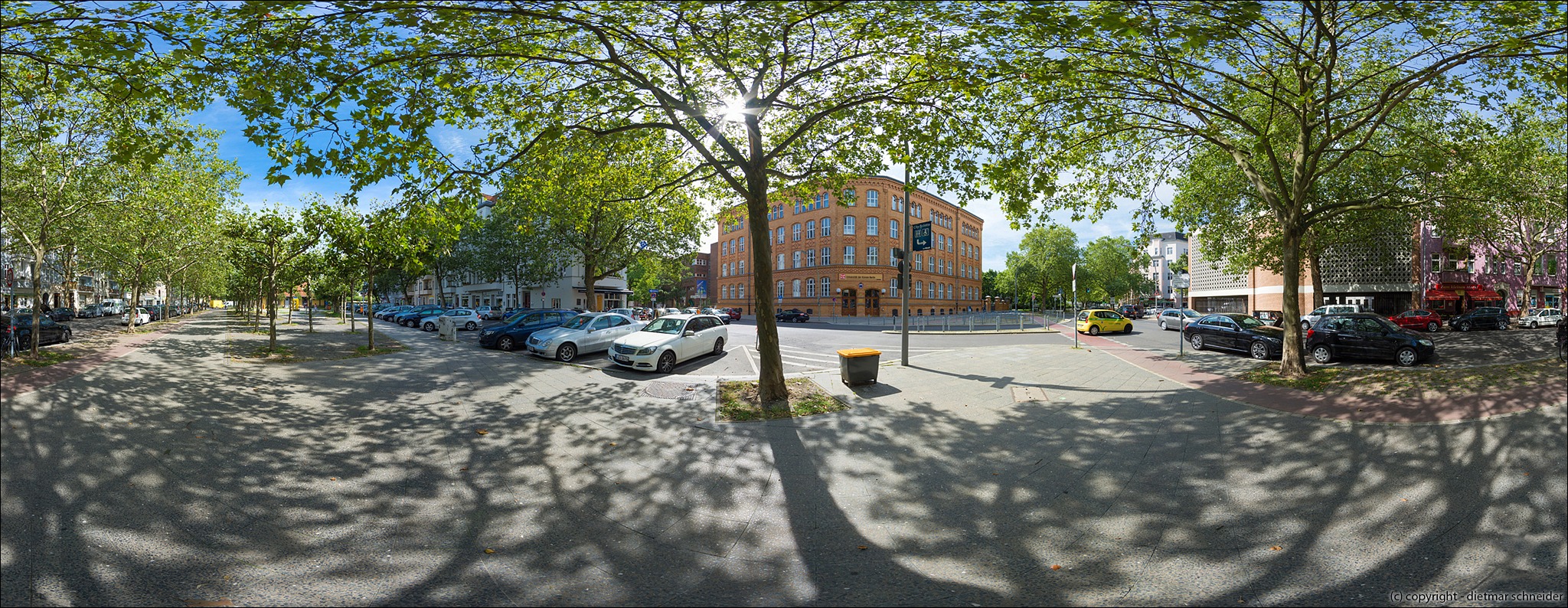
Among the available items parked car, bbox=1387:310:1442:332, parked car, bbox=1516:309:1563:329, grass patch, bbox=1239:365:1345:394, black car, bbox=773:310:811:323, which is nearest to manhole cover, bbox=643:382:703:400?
grass patch, bbox=1239:365:1345:394

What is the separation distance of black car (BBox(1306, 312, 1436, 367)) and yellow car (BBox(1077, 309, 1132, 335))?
1342 cm

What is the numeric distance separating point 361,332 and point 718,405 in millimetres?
27874

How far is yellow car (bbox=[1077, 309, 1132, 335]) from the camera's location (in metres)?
27.5

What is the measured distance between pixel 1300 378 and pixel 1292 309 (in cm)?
175

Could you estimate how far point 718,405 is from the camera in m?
8.32

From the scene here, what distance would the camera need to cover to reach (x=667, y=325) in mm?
14047

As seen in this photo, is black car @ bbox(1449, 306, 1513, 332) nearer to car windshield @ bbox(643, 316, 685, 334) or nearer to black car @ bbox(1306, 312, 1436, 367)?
black car @ bbox(1306, 312, 1436, 367)

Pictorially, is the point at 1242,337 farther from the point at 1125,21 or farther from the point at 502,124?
the point at 502,124

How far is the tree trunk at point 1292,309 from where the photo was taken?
10.6 m

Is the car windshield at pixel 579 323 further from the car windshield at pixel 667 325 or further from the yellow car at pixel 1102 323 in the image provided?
the yellow car at pixel 1102 323

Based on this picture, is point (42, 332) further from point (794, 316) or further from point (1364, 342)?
point (1364, 342)

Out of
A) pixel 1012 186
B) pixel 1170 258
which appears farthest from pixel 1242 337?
pixel 1170 258

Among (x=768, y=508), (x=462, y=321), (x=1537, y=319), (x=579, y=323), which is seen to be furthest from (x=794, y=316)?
(x=1537, y=319)

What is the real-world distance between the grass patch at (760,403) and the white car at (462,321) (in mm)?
24559
